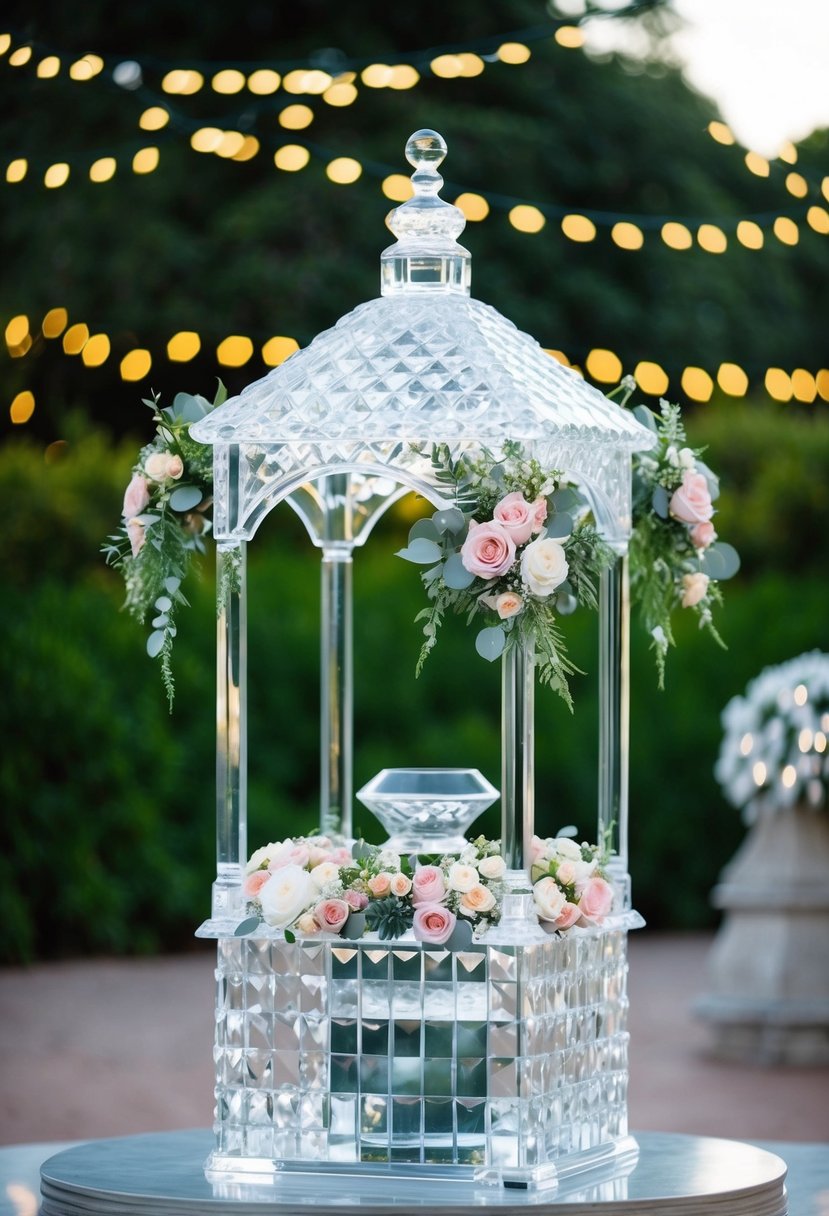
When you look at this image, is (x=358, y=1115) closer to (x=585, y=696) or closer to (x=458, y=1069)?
(x=458, y=1069)

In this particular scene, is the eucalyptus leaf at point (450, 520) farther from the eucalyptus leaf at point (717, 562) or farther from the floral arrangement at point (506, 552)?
the eucalyptus leaf at point (717, 562)

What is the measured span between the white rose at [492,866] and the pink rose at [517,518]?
0.66 metres

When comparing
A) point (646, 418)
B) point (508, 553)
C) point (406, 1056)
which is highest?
point (646, 418)

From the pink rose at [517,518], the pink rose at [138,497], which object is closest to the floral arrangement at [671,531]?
the pink rose at [517,518]

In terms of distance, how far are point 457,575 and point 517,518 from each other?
17 centimetres

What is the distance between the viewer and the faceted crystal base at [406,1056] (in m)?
4.50

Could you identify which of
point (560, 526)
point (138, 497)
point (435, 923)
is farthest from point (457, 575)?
point (138, 497)

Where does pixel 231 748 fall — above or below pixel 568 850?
above

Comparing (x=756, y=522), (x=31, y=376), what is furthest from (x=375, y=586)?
(x=31, y=376)

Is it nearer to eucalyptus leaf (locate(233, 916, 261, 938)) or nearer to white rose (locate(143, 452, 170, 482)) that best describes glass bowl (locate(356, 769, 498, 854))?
eucalyptus leaf (locate(233, 916, 261, 938))

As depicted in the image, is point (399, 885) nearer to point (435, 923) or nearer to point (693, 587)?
point (435, 923)

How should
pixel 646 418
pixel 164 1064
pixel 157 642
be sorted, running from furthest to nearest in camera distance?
1. pixel 164 1064
2. pixel 646 418
3. pixel 157 642

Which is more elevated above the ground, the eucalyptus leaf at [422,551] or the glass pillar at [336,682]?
the eucalyptus leaf at [422,551]

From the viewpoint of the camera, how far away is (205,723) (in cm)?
1212
